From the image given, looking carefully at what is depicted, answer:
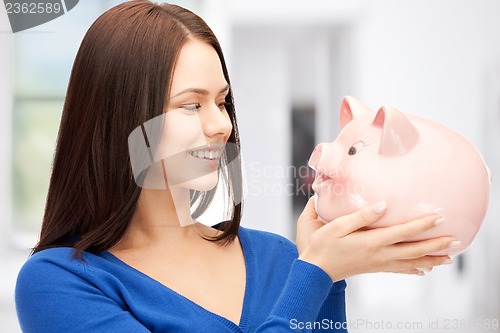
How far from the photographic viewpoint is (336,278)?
0.86 metres

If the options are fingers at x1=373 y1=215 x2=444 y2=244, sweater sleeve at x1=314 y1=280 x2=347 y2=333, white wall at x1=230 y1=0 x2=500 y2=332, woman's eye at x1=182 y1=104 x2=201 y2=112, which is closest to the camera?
fingers at x1=373 y1=215 x2=444 y2=244

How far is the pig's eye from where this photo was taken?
846mm

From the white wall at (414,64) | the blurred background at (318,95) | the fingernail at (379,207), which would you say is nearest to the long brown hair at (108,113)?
the fingernail at (379,207)

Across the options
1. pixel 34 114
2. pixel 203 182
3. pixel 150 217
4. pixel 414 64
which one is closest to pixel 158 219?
pixel 150 217

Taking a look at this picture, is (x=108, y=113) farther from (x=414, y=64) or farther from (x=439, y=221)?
(x=414, y=64)

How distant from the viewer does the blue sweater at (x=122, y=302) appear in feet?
2.72

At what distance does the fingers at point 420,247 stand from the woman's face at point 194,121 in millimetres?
278

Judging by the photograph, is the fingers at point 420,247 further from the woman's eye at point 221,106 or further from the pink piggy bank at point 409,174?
the woman's eye at point 221,106

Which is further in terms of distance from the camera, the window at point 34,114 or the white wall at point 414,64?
the white wall at point 414,64

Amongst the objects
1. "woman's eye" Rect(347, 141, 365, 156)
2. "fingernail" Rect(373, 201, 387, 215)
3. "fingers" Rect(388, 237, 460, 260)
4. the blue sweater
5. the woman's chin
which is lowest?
the blue sweater

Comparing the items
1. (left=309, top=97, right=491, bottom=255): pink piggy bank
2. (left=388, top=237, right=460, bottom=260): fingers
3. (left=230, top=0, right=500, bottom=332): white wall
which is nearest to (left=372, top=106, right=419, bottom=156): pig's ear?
(left=309, top=97, right=491, bottom=255): pink piggy bank

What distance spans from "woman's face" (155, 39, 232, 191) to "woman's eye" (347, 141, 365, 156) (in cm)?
18

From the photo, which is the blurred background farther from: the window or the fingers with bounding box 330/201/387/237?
the fingers with bounding box 330/201/387/237

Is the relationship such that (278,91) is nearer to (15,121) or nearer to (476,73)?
(476,73)
